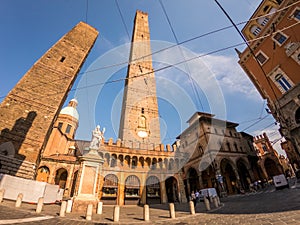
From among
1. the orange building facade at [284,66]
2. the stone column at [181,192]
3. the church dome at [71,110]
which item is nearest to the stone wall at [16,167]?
the stone column at [181,192]

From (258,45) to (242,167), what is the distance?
18265 millimetres

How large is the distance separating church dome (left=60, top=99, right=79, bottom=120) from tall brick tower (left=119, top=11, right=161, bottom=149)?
11.6 meters

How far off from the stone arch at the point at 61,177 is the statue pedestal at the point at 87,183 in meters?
15.9

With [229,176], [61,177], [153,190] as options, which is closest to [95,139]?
[153,190]

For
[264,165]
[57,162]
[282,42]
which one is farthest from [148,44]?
[264,165]

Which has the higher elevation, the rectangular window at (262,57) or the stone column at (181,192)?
the rectangular window at (262,57)

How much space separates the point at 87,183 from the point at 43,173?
629 inches

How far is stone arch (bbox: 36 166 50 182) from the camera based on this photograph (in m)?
18.9

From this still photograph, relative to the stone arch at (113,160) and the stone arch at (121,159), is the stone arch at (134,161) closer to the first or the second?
the stone arch at (121,159)

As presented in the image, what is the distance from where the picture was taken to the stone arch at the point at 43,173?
18.9m

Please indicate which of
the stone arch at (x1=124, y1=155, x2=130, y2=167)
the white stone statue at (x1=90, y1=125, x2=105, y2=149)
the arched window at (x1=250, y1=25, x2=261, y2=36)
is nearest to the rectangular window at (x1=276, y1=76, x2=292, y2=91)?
the arched window at (x1=250, y1=25, x2=261, y2=36)

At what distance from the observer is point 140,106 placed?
3112cm

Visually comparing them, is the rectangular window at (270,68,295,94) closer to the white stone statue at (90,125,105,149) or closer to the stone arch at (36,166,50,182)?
the white stone statue at (90,125,105,149)

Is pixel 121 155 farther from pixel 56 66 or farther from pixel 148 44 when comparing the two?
pixel 148 44
